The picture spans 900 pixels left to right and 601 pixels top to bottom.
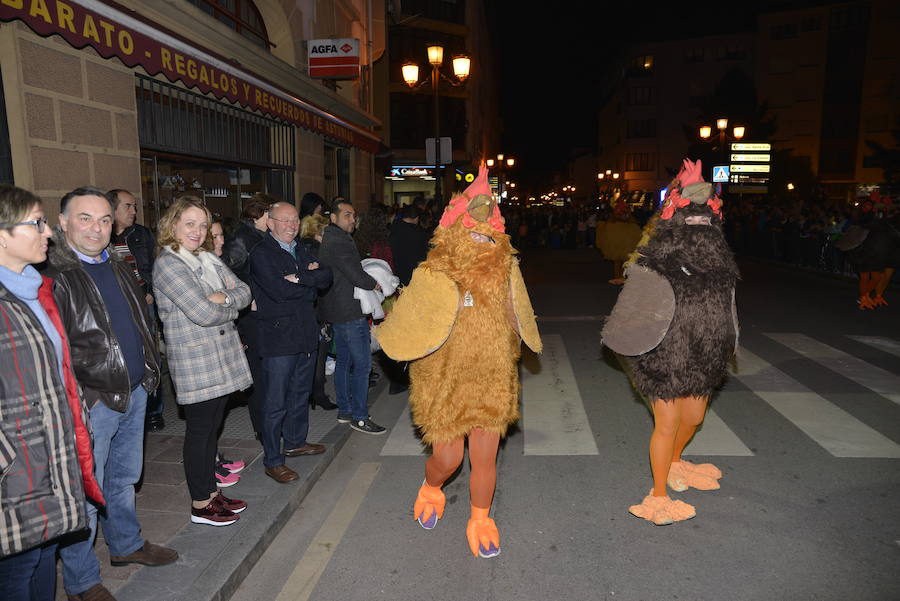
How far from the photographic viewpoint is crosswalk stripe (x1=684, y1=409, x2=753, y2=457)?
17.0 feet

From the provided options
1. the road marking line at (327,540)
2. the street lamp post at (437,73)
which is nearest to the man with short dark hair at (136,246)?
the road marking line at (327,540)


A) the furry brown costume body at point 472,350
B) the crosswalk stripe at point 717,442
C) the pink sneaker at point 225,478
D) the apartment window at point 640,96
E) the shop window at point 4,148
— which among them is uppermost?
the apartment window at point 640,96

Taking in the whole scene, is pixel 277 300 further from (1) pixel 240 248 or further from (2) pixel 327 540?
(2) pixel 327 540

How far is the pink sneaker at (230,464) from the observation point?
15.3 ft

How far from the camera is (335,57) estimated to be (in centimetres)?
1190

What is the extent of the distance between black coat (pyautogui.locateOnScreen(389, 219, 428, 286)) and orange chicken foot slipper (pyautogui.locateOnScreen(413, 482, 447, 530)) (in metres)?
3.57

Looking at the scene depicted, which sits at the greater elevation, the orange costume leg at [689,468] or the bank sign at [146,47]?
the bank sign at [146,47]

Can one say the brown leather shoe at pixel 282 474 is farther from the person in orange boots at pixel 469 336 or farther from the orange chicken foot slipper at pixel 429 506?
the person in orange boots at pixel 469 336

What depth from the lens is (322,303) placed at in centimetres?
561

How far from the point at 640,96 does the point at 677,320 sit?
227 feet

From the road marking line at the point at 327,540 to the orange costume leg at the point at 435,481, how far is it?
51 cm

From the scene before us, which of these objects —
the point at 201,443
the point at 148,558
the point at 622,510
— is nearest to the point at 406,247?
the point at 201,443

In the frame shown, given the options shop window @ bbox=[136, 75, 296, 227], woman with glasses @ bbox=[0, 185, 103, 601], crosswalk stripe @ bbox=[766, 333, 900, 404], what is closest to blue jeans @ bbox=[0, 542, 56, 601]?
woman with glasses @ bbox=[0, 185, 103, 601]

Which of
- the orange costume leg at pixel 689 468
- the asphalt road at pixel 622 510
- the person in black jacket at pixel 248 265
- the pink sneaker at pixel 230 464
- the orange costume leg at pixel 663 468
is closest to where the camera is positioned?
the asphalt road at pixel 622 510
